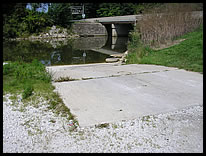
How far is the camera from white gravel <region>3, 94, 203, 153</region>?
2.35 m

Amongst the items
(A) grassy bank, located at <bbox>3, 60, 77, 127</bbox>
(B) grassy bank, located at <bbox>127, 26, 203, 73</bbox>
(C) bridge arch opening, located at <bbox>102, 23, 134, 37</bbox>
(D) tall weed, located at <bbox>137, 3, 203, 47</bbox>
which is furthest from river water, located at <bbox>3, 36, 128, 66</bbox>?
(C) bridge arch opening, located at <bbox>102, 23, 134, 37</bbox>

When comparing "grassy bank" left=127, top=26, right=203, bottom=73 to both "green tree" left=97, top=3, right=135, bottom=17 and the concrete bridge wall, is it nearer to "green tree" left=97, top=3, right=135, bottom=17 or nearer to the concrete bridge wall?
the concrete bridge wall

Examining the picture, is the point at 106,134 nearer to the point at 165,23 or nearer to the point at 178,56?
the point at 178,56

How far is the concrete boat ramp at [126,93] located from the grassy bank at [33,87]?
0.44 ft

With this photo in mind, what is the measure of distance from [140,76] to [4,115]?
312cm

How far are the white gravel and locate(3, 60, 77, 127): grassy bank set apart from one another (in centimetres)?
26

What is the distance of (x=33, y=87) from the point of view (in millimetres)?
4418

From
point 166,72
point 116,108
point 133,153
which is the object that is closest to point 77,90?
point 116,108

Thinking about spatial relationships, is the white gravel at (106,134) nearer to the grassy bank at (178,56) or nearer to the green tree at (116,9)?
the grassy bank at (178,56)

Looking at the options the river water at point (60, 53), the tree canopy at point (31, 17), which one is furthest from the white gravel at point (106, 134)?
the tree canopy at point (31, 17)

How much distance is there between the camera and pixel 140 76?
17.0 ft

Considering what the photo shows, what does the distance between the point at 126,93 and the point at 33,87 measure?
188cm

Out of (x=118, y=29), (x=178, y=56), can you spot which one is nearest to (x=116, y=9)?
(x=118, y=29)

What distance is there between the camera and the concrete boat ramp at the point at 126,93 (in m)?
3.16
